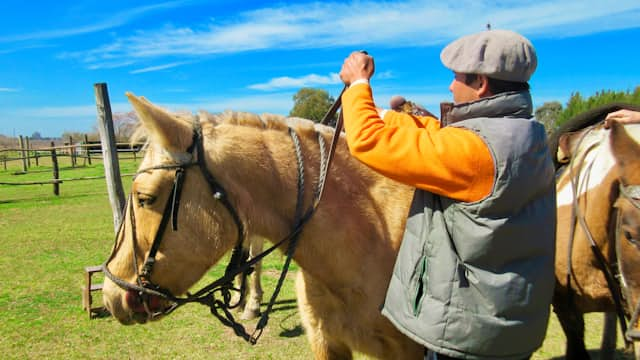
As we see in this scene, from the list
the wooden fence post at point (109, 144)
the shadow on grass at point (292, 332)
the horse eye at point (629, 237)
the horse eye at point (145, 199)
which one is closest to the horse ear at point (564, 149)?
the horse eye at point (629, 237)

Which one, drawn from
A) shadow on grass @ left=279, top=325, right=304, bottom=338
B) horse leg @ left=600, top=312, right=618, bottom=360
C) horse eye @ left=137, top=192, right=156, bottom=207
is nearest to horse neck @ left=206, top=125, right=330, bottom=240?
horse eye @ left=137, top=192, right=156, bottom=207

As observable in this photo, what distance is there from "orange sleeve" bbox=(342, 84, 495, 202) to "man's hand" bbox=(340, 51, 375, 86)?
0.20 m

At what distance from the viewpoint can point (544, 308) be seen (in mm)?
1745

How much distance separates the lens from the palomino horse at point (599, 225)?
2152 millimetres

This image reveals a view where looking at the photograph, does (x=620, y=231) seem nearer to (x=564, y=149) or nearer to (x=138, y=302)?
(x=564, y=149)

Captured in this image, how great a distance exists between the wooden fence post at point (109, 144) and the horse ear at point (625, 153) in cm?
530

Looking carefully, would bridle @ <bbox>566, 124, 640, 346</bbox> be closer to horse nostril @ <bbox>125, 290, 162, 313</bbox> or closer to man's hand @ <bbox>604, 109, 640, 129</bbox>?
man's hand @ <bbox>604, 109, 640, 129</bbox>

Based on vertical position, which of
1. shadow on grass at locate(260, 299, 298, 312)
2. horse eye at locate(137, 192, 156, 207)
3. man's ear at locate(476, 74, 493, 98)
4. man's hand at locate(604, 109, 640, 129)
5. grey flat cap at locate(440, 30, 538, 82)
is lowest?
shadow on grass at locate(260, 299, 298, 312)

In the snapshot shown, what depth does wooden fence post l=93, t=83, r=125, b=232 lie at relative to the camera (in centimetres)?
563

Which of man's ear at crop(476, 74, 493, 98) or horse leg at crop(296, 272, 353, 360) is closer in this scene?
man's ear at crop(476, 74, 493, 98)

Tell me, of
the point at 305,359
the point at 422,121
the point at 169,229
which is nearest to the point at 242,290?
the point at 169,229

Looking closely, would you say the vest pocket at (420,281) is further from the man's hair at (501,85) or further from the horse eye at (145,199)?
the horse eye at (145,199)

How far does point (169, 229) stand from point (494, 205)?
1306mm

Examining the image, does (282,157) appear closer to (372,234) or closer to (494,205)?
(372,234)
